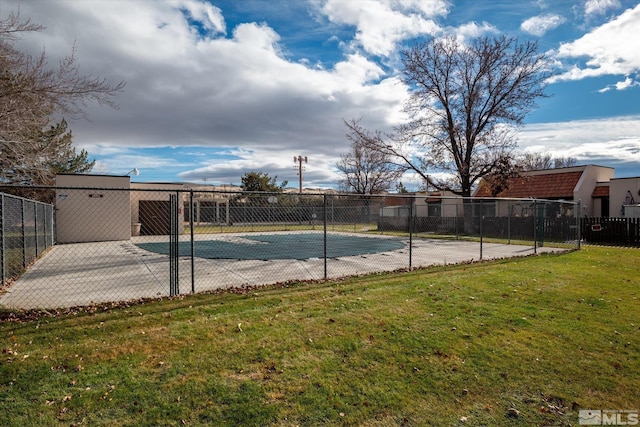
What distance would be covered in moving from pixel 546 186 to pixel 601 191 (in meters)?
3.21

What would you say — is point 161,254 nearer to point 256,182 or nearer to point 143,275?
point 143,275

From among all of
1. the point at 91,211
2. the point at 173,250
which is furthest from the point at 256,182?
the point at 173,250

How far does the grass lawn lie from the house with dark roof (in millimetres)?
21896

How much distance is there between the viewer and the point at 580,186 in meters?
24.6

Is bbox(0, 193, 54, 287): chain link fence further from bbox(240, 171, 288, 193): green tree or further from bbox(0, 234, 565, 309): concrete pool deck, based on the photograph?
bbox(240, 171, 288, 193): green tree

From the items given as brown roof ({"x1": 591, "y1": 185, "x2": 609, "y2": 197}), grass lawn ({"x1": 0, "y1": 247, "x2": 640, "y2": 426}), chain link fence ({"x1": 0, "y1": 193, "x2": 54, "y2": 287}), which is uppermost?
brown roof ({"x1": 591, "y1": 185, "x2": 609, "y2": 197})

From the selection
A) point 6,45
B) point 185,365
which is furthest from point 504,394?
point 6,45

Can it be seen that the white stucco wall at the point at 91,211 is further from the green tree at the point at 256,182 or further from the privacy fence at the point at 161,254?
the green tree at the point at 256,182

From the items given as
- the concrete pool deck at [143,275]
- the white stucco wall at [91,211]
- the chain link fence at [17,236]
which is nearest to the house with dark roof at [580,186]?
the concrete pool deck at [143,275]

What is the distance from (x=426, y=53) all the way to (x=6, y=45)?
73.8 ft

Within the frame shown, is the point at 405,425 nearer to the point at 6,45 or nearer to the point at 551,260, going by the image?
the point at 551,260

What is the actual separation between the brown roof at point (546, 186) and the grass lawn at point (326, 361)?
2210 cm

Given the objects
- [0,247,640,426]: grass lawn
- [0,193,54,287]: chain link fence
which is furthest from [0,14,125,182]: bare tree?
[0,247,640,426]: grass lawn

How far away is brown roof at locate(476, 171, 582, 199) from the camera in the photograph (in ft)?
82.8
